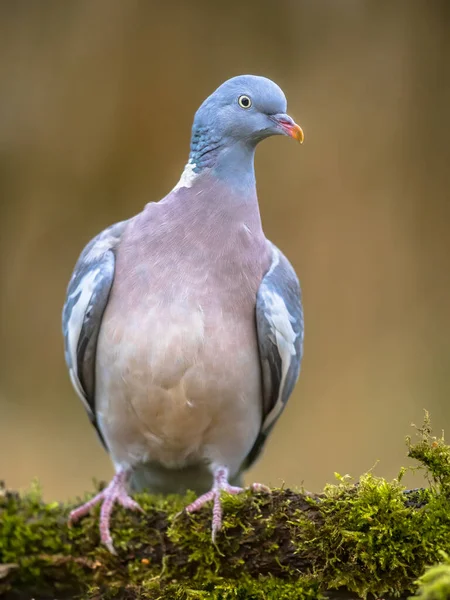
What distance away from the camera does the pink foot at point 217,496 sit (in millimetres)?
2527

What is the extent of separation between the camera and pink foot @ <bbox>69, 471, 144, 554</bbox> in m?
2.77

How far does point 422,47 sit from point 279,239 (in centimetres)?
202

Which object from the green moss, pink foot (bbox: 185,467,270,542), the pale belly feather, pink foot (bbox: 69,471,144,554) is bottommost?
pink foot (bbox: 69,471,144,554)

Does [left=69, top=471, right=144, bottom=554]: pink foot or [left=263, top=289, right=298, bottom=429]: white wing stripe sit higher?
[left=263, top=289, right=298, bottom=429]: white wing stripe

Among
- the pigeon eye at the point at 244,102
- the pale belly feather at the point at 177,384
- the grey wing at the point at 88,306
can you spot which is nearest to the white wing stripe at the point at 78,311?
the grey wing at the point at 88,306

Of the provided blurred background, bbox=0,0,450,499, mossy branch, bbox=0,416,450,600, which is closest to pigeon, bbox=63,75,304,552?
mossy branch, bbox=0,416,450,600

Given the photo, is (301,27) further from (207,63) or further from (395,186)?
(395,186)

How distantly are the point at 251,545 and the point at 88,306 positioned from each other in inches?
43.9

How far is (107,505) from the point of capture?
2.85 meters

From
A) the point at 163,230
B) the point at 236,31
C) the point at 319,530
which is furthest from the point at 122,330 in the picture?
the point at 236,31

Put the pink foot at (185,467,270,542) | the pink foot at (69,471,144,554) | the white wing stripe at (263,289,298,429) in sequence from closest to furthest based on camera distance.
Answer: the pink foot at (185,467,270,542) → the pink foot at (69,471,144,554) → the white wing stripe at (263,289,298,429)

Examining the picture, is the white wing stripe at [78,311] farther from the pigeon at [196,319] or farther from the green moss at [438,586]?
the green moss at [438,586]

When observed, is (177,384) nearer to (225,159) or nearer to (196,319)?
(196,319)

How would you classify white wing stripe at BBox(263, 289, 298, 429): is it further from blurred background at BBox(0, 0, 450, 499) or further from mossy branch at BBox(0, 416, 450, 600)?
blurred background at BBox(0, 0, 450, 499)
